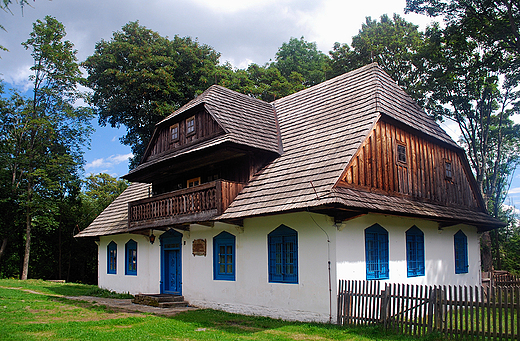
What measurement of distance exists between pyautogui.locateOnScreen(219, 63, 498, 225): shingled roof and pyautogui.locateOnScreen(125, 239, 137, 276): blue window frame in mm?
7626

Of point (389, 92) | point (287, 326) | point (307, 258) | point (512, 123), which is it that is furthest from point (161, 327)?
point (512, 123)

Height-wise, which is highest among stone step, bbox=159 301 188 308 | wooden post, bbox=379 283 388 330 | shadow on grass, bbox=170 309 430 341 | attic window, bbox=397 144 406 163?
attic window, bbox=397 144 406 163

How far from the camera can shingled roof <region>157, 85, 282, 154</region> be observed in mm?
14312

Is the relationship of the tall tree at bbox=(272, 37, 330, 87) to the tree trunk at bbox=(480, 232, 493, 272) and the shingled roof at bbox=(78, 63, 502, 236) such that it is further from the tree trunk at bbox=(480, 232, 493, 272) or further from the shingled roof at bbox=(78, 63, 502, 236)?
the shingled roof at bbox=(78, 63, 502, 236)

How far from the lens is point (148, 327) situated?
10320 millimetres

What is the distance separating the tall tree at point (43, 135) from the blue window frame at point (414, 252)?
74.2 ft

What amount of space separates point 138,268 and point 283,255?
8620 millimetres

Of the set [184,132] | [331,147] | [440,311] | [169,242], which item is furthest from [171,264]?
[440,311]

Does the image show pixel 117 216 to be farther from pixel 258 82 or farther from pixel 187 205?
pixel 258 82

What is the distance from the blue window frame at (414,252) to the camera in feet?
43.2

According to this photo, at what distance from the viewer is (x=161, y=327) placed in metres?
10.3

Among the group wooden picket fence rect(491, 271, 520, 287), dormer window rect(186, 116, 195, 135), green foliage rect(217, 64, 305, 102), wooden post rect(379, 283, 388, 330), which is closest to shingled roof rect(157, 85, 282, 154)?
dormer window rect(186, 116, 195, 135)

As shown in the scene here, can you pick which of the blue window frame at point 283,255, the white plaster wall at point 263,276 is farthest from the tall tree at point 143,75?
the blue window frame at point 283,255

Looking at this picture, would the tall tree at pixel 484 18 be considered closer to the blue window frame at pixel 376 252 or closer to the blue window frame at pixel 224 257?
the blue window frame at pixel 376 252
